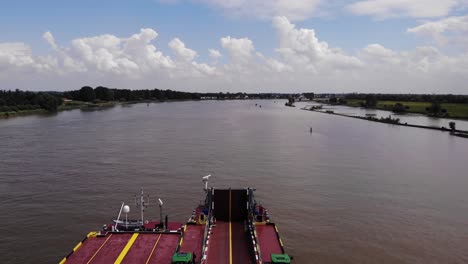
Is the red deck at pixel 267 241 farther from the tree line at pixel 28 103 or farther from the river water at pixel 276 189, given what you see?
the tree line at pixel 28 103

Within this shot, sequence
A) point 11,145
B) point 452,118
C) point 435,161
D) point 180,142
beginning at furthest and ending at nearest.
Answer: point 452,118 < point 180,142 < point 11,145 < point 435,161

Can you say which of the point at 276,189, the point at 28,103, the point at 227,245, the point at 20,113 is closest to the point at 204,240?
the point at 227,245

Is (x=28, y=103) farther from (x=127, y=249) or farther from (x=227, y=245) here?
(x=227, y=245)

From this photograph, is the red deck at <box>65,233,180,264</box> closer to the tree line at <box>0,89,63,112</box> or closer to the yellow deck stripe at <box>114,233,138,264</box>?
the yellow deck stripe at <box>114,233,138,264</box>

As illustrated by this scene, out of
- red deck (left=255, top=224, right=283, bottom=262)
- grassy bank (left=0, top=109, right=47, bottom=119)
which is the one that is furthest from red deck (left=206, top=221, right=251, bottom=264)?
grassy bank (left=0, top=109, right=47, bottom=119)

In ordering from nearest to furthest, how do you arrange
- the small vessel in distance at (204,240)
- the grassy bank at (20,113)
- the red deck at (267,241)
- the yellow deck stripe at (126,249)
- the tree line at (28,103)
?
the yellow deck stripe at (126,249) < the small vessel in distance at (204,240) < the red deck at (267,241) < the grassy bank at (20,113) < the tree line at (28,103)

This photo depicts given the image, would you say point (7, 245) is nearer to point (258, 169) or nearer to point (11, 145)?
point (258, 169)

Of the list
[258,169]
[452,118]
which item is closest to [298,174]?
[258,169]

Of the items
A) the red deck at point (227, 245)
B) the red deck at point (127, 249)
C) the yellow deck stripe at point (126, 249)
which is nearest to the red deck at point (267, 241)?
the red deck at point (227, 245)

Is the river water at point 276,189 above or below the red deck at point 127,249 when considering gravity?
below
